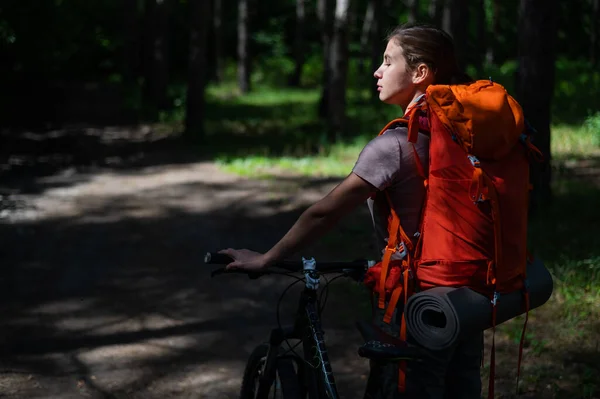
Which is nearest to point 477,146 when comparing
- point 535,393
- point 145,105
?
point 535,393

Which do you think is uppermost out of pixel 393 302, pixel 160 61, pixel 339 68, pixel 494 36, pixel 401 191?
pixel 401 191

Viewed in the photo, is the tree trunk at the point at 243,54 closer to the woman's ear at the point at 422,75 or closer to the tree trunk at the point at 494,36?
the tree trunk at the point at 494,36

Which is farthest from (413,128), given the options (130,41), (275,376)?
(130,41)

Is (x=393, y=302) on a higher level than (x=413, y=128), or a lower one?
lower

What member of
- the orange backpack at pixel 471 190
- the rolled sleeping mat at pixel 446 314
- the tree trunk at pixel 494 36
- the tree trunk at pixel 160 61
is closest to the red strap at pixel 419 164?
the orange backpack at pixel 471 190

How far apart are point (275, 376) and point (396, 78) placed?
1.43 metres

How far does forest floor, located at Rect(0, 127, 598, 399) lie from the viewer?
21.6 ft

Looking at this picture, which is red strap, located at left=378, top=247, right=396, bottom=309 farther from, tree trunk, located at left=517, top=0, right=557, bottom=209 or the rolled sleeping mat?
tree trunk, located at left=517, top=0, right=557, bottom=209

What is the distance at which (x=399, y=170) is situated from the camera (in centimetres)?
325

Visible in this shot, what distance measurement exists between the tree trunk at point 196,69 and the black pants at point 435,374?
17.0 meters

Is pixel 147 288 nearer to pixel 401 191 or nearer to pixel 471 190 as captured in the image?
→ pixel 401 191

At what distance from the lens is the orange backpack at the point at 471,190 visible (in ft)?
10.2

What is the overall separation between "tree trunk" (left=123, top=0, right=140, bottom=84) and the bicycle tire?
3012 centimetres

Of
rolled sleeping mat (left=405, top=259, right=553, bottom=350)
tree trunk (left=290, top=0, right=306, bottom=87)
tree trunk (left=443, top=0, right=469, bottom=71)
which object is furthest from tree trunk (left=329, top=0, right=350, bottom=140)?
tree trunk (left=290, top=0, right=306, bottom=87)
